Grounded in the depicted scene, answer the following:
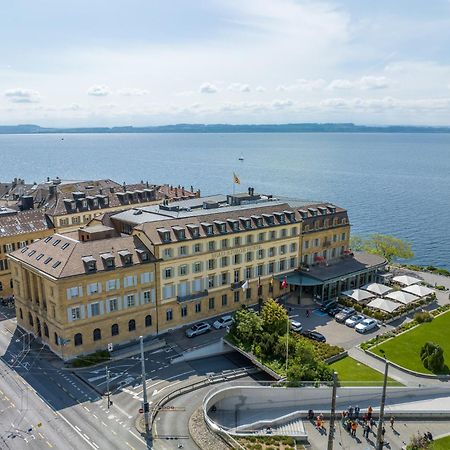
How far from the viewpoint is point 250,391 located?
57.3 metres

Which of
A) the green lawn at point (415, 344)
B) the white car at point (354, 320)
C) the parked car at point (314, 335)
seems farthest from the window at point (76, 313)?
the white car at point (354, 320)

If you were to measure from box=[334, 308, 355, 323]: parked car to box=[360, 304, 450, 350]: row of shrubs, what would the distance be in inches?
279

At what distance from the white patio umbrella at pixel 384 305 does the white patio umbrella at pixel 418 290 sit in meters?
7.34

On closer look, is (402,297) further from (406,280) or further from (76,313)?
(76,313)

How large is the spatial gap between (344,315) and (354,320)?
2360 millimetres

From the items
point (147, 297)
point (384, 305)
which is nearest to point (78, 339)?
point (147, 297)

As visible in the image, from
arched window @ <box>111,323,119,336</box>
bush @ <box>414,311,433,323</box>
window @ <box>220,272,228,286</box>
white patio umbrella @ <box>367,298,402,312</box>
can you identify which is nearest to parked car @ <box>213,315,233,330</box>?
window @ <box>220,272,228,286</box>

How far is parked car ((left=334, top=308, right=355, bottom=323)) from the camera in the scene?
76.8m

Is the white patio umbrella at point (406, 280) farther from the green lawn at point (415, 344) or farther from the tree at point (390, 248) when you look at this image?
the tree at point (390, 248)

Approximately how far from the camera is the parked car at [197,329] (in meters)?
71.2

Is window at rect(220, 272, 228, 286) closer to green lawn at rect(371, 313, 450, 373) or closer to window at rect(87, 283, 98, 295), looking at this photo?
window at rect(87, 283, 98, 295)

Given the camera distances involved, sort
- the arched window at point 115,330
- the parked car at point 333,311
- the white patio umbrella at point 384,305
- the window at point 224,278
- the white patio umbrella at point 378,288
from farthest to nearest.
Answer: the white patio umbrella at point 378,288 < the parked car at point 333,311 < the window at point 224,278 < the white patio umbrella at point 384,305 < the arched window at point 115,330

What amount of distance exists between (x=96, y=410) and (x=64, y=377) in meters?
9.17

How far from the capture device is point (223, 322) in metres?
74.3
